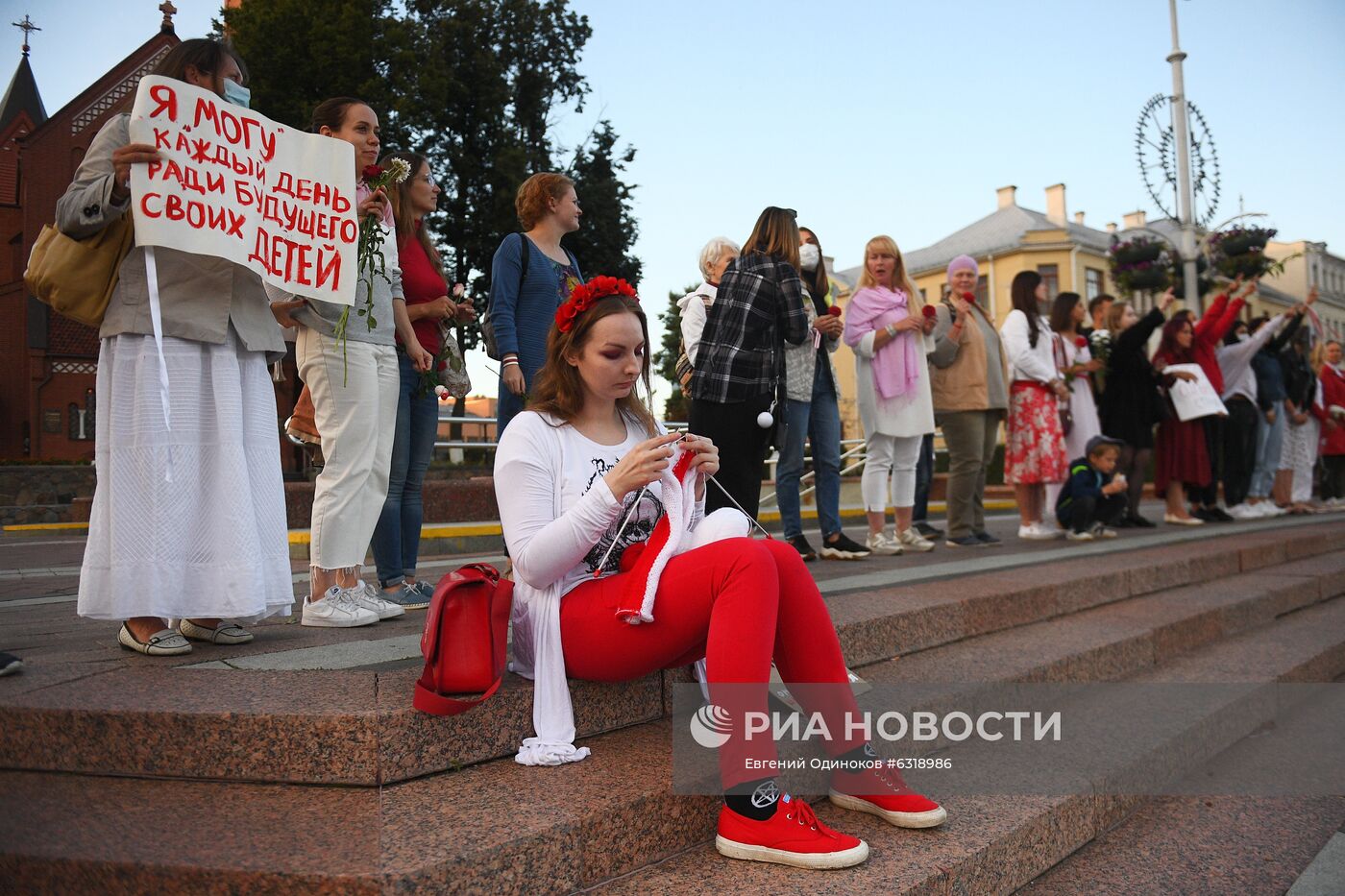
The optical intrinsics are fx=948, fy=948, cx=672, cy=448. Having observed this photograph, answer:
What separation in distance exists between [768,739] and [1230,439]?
9.14 m

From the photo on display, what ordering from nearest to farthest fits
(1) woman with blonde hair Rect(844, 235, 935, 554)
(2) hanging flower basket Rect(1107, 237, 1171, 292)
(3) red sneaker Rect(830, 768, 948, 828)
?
(3) red sneaker Rect(830, 768, 948, 828)
(1) woman with blonde hair Rect(844, 235, 935, 554)
(2) hanging flower basket Rect(1107, 237, 1171, 292)

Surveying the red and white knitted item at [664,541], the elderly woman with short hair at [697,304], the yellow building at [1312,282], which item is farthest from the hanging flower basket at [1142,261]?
the yellow building at [1312,282]

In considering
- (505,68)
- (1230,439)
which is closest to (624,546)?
(1230,439)

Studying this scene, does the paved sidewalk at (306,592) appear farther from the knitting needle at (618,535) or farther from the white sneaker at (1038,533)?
the knitting needle at (618,535)

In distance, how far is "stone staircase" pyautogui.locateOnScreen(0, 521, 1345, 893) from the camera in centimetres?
180

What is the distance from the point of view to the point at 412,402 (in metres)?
4.15

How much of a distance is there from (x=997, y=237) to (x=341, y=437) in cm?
4604

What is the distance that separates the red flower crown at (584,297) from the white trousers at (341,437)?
1145 millimetres

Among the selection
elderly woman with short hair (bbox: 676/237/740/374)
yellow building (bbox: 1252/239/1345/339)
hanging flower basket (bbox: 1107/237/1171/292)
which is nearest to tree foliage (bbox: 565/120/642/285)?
hanging flower basket (bbox: 1107/237/1171/292)

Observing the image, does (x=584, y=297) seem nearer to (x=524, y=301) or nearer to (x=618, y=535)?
(x=618, y=535)

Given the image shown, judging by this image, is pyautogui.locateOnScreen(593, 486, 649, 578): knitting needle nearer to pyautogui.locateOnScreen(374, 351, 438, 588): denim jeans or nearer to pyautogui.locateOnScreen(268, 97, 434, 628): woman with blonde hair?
pyautogui.locateOnScreen(268, 97, 434, 628): woman with blonde hair

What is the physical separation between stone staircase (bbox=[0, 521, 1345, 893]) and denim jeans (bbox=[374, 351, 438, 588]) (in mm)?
1360

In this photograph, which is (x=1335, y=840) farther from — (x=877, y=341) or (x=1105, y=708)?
(x=877, y=341)

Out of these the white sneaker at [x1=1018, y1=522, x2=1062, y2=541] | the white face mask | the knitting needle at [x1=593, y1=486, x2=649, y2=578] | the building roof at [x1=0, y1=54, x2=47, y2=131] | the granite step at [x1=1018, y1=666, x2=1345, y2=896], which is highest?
the building roof at [x1=0, y1=54, x2=47, y2=131]
